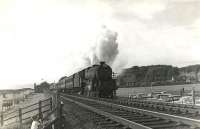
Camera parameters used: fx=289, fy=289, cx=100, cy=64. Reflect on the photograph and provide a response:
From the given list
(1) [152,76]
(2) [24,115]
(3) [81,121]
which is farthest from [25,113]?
(1) [152,76]

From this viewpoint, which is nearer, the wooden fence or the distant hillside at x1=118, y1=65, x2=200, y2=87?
the wooden fence

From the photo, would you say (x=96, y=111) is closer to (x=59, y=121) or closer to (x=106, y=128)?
(x=59, y=121)

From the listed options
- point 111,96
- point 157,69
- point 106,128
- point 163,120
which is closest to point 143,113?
point 163,120

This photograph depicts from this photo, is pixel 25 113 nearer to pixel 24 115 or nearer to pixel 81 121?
pixel 81 121

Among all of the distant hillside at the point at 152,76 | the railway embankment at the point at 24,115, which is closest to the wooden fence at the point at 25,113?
the railway embankment at the point at 24,115

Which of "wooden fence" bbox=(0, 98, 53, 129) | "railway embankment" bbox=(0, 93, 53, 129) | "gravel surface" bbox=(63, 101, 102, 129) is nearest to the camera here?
"gravel surface" bbox=(63, 101, 102, 129)

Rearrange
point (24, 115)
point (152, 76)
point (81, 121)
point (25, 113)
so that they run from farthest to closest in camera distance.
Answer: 1. point (152, 76)
2. point (24, 115)
3. point (25, 113)
4. point (81, 121)

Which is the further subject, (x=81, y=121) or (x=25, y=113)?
(x=25, y=113)

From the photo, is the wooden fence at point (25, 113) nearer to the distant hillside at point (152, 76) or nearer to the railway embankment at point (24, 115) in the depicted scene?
the railway embankment at point (24, 115)

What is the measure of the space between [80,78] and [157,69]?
91876 millimetres

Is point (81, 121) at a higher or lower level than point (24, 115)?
higher

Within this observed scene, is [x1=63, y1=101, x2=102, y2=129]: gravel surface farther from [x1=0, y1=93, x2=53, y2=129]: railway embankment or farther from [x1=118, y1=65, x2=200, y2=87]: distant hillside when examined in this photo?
[x1=118, y1=65, x2=200, y2=87]: distant hillside

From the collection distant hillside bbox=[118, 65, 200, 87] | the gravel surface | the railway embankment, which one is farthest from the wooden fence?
distant hillside bbox=[118, 65, 200, 87]

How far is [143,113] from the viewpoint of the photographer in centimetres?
1220
